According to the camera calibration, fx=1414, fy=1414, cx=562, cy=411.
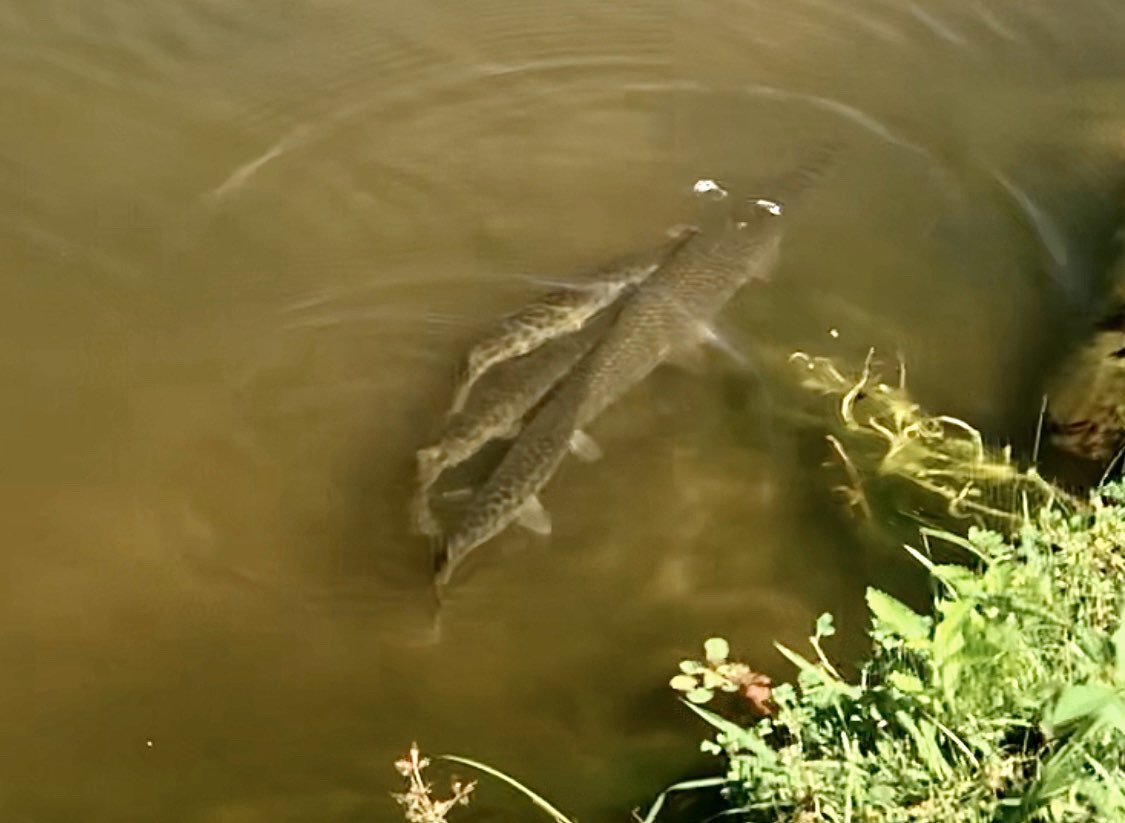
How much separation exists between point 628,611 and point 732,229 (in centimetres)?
159

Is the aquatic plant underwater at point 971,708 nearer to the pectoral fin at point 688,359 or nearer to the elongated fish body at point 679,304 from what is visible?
the elongated fish body at point 679,304

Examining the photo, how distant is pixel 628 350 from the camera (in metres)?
4.53

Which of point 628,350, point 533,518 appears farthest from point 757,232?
point 533,518

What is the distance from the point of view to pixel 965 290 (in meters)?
4.92

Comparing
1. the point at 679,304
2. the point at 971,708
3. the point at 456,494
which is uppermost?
the point at 971,708

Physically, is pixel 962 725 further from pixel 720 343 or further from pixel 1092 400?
pixel 720 343

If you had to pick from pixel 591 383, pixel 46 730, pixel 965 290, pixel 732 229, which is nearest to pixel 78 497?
pixel 46 730

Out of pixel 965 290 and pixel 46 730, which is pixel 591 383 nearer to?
pixel 965 290

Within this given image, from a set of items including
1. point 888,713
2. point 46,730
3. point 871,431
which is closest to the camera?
point 888,713

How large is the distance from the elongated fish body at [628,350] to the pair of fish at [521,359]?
57 millimetres

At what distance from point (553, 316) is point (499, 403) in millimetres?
443

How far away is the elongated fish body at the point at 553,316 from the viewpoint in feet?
14.7

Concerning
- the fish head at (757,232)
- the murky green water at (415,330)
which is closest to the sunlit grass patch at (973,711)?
the murky green water at (415,330)

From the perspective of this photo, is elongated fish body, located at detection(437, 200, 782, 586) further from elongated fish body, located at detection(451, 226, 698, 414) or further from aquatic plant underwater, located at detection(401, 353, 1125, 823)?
aquatic plant underwater, located at detection(401, 353, 1125, 823)
